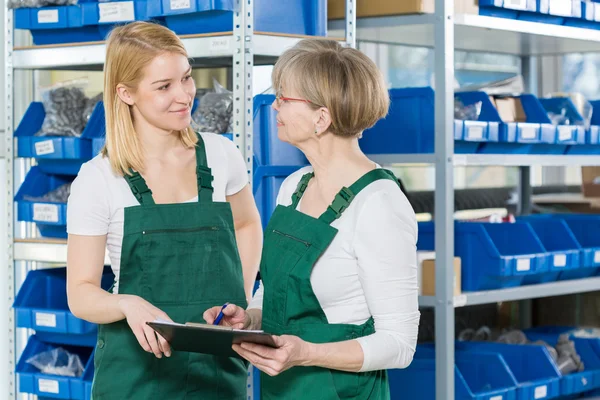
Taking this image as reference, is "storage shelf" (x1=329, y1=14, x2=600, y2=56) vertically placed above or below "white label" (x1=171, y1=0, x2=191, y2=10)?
above

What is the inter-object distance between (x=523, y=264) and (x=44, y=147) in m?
1.80

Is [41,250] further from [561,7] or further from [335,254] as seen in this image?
[561,7]

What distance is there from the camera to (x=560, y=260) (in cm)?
387

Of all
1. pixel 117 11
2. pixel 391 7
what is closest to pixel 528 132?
pixel 391 7

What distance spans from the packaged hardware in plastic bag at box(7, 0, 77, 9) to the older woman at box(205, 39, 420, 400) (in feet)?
5.48

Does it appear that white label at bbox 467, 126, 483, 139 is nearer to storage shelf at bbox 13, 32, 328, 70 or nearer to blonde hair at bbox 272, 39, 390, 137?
storage shelf at bbox 13, 32, 328, 70

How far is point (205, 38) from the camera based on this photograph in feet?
9.76

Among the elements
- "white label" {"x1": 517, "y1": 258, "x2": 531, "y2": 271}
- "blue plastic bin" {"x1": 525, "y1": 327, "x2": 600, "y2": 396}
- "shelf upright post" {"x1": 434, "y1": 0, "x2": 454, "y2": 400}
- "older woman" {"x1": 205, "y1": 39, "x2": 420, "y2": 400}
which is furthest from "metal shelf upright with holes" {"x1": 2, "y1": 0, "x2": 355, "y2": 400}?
"blue plastic bin" {"x1": 525, "y1": 327, "x2": 600, "y2": 396}

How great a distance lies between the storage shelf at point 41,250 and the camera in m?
3.47

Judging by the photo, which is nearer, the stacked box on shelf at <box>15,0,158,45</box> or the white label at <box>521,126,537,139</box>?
the stacked box on shelf at <box>15,0,158,45</box>

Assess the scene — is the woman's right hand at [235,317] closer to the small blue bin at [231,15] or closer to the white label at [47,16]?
the small blue bin at [231,15]

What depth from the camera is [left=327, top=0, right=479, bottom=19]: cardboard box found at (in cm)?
347

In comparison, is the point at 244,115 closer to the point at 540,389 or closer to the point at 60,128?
the point at 60,128

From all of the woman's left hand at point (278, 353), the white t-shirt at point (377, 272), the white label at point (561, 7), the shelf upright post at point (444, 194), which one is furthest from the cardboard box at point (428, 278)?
the woman's left hand at point (278, 353)
